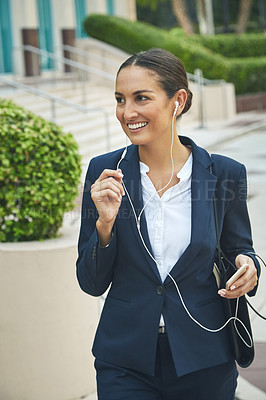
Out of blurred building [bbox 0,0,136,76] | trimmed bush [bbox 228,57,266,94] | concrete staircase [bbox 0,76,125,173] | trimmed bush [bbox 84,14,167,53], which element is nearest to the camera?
concrete staircase [bbox 0,76,125,173]

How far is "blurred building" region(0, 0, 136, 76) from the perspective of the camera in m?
19.8

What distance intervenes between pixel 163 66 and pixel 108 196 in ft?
1.69

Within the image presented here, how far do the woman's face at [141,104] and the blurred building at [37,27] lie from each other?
53.0 feet

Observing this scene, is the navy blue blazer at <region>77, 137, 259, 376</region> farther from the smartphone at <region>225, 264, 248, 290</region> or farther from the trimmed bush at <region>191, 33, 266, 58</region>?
the trimmed bush at <region>191, 33, 266, 58</region>

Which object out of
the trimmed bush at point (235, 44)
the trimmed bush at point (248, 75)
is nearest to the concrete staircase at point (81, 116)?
the trimmed bush at point (248, 75)

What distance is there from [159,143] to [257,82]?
24.8 meters

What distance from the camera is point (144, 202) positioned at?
8.68 feet

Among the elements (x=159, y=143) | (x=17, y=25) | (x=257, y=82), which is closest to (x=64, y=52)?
(x=17, y=25)

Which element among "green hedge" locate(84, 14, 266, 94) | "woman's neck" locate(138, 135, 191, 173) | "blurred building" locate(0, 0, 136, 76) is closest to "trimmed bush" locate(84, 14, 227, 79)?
"green hedge" locate(84, 14, 266, 94)

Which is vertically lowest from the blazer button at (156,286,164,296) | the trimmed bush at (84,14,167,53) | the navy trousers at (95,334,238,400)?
the trimmed bush at (84,14,167,53)

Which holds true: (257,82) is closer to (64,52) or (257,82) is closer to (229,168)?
(64,52)

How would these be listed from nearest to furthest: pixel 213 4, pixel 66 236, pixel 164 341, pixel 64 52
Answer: pixel 164 341
pixel 66 236
pixel 64 52
pixel 213 4

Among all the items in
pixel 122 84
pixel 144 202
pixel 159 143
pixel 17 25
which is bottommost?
pixel 17 25

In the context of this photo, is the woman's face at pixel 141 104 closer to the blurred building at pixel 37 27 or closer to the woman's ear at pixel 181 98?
the woman's ear at pixel 181 98
